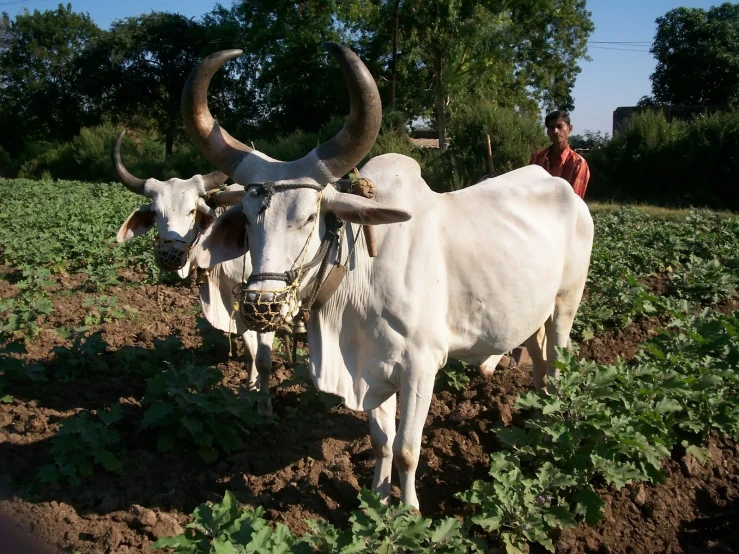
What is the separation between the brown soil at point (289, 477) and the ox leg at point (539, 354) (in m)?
0.25

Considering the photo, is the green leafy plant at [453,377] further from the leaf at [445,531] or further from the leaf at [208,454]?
the leaf at [445,531]

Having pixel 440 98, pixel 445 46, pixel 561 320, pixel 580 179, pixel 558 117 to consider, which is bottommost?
pixel 561 320

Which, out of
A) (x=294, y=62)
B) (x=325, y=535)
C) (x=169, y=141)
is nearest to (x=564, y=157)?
(x=325, y=535)

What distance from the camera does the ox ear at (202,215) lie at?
528 centimetres

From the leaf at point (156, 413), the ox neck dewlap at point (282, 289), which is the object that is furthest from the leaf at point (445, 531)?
the leaf at point (156, 413)

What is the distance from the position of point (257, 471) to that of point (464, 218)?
6.28 feet

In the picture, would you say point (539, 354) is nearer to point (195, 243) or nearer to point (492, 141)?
point (195, 243)

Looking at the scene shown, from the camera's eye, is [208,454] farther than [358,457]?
No

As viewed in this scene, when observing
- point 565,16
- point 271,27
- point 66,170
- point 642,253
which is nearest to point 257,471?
point 642,253

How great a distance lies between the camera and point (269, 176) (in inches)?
122

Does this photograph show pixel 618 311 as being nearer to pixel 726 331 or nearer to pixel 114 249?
pixel 726 331

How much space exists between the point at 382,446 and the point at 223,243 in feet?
4.45

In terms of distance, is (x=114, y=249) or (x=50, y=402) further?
(x=114, y=249)

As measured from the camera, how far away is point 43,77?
153 feet
